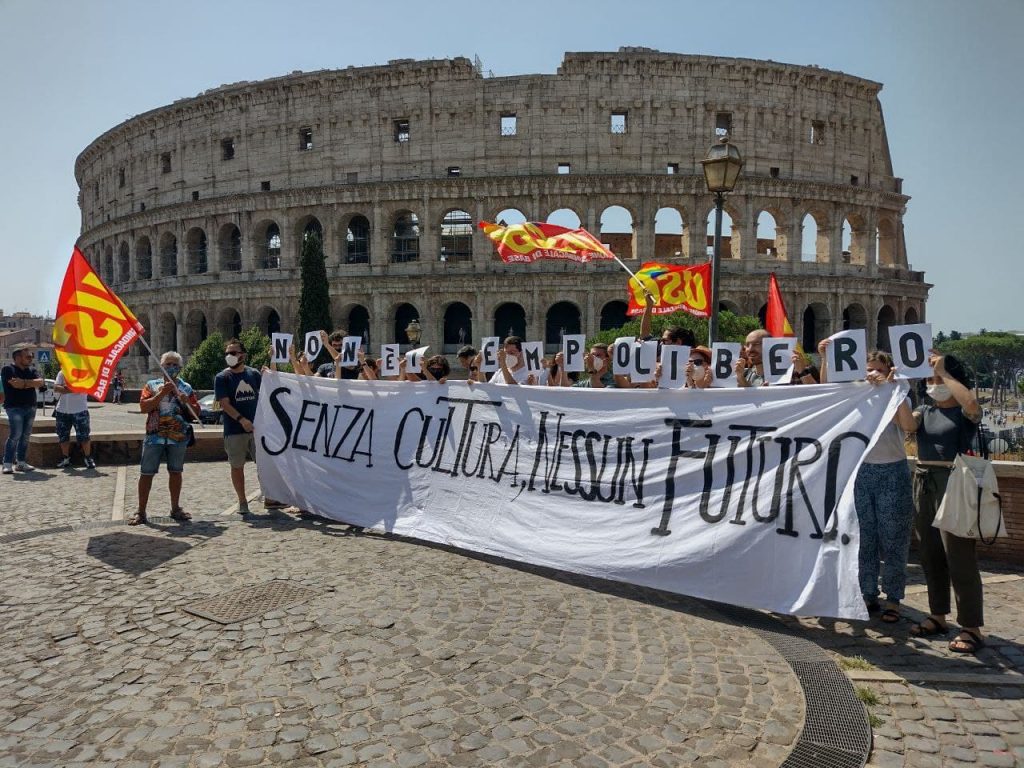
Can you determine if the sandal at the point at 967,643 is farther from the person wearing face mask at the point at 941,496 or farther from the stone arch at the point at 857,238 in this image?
the stone arch at the point at 857,238

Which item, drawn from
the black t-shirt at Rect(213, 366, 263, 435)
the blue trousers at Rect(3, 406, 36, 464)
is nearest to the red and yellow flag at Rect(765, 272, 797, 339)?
the black t-shirt at Rect(213, 366, 263, 435)

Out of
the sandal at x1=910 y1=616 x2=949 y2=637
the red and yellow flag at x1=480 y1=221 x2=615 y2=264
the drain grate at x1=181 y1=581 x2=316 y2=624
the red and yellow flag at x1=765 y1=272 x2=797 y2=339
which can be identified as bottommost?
the sandal at x1=910 y1=616 x2=949 y2=637

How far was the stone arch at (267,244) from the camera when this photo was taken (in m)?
41.8

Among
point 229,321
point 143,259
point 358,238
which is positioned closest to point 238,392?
point 358,238

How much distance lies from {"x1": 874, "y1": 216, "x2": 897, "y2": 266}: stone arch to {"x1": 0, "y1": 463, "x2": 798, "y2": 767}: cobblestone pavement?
4512 centimetres

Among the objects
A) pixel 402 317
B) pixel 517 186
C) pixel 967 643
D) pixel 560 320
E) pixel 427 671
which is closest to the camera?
pixel 427 671

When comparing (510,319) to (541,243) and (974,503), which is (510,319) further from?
(974,503)

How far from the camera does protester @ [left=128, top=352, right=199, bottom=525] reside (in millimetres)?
7797

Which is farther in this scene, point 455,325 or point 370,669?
point 455,325

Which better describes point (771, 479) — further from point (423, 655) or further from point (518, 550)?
point (423, 655)

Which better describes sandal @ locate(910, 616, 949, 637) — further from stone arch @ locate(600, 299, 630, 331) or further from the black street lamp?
stone arch @ locate(600, 299, 630, 331)

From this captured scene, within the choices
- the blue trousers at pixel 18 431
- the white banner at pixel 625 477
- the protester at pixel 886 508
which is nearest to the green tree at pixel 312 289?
the blue trousers at pixel 18 431

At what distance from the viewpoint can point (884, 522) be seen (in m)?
5.14

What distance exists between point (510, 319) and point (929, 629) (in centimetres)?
3607
